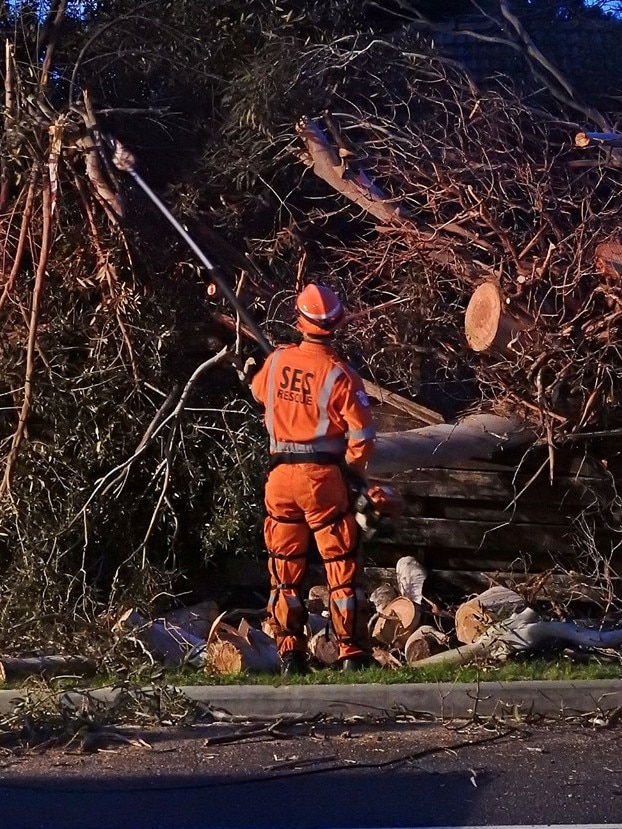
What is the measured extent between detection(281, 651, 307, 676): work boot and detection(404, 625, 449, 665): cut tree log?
70 cm

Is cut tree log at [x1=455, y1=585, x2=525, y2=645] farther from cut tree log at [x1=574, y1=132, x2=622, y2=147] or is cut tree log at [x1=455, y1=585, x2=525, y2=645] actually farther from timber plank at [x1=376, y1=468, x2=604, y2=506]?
cut tree log at [x1=574, y1=132, x2=622, y2=147]

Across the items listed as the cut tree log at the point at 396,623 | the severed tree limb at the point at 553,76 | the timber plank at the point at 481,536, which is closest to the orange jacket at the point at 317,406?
the cut tree log at the point at 396,623

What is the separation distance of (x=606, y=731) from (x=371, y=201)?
142 inches

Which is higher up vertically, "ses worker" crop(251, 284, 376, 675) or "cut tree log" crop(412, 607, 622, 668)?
"ses worker" crop(251, 284, 376, 675)

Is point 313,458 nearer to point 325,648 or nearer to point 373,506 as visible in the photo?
point 373,506

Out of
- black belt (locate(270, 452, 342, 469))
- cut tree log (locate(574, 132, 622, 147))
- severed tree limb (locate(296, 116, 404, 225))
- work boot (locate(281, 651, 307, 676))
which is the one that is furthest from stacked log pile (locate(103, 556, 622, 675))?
cut tree log (locate(574, 132, 622, 147))

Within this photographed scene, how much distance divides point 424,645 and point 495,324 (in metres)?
1.82

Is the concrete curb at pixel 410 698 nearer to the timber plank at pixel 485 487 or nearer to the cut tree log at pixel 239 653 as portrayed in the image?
the cut tree log at pixel 239 653

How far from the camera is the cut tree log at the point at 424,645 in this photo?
6.73 m

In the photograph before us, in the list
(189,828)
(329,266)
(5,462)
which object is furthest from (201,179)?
(189,828)

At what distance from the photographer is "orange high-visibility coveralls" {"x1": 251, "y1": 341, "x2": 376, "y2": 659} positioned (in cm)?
614

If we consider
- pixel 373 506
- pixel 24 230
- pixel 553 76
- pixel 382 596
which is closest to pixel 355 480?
pixel 373 506

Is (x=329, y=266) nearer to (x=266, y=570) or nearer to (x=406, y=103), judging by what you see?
(x=406, y=103)

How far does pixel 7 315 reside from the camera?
7898 millimetres
